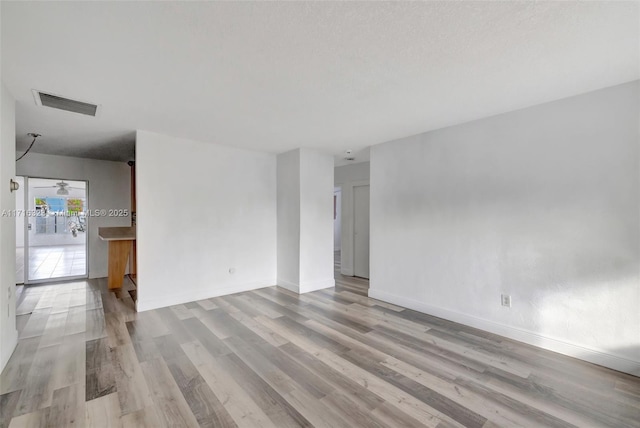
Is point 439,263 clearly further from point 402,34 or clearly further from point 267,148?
point 267,148

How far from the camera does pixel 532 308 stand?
9.49ft

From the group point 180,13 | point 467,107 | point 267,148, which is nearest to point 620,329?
point 467,107

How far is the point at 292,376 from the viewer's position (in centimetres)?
232

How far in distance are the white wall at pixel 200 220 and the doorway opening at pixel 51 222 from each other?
308 centimetres

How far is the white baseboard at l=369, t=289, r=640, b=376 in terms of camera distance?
240 centimetres

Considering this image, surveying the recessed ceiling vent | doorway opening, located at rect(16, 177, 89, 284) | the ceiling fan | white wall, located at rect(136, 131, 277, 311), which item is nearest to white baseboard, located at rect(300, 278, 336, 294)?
white wall, located at rect(136, 131, 277, 311)

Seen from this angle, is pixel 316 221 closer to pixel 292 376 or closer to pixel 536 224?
pixel 292 376

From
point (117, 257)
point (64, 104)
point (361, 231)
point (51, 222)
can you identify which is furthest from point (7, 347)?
point (361, 231)

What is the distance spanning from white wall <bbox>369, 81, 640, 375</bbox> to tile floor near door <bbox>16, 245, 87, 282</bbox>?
22.1 feet

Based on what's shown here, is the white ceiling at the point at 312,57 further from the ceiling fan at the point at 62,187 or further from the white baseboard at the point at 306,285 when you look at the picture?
the ceiling fan at the point at 62,187

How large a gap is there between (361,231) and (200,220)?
325 cm

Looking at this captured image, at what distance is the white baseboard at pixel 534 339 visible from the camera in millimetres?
2398

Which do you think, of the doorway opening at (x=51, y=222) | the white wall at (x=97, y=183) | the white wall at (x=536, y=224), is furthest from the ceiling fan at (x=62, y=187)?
the white wall at (x=536, y=224)

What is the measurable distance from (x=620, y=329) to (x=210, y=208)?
5032 mm
